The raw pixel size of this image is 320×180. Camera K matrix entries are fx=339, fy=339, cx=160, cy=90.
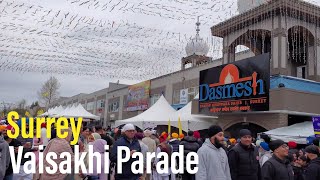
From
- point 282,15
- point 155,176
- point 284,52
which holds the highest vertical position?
point 282,15

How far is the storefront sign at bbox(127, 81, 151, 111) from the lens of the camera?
3631cm

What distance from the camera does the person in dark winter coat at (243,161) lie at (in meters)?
5.87

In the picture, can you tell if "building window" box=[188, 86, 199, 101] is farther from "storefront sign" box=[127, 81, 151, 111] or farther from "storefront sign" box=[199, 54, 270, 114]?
"storefront sign" box=[127, 81, 151, 111]

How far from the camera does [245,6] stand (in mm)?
20547

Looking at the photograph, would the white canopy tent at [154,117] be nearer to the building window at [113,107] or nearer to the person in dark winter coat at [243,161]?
the person in dark winter coat at [243,161]

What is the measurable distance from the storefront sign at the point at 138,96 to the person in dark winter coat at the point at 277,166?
30709 millimetres

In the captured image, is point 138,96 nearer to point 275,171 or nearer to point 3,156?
point 3,156

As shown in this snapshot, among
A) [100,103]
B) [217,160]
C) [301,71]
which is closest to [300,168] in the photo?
[217,160]

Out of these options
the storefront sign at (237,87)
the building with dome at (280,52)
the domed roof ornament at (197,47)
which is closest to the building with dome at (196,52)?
the domed roof ornament at (197,47)

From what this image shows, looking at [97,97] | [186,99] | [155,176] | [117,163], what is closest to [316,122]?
[155,176]

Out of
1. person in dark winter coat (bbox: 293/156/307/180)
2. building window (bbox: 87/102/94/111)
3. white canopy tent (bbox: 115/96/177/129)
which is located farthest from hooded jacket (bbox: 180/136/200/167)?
building window (bbox: 87/102/94/111)

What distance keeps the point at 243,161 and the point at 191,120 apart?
42.6 ft

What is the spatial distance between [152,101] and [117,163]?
29.3 meters

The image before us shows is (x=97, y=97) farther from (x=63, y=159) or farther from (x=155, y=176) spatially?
(x=63, y=159)
